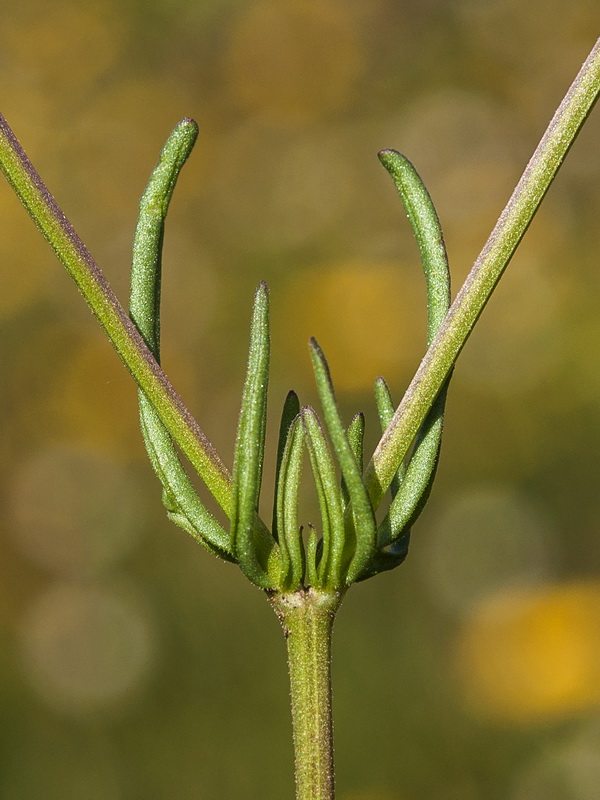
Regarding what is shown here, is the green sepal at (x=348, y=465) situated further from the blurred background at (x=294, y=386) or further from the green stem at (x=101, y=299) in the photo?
the blurred background at (x=294, y=386)

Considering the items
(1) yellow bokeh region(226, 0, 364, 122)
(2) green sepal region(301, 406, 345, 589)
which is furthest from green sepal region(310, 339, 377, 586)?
(1) yellow bokeh region(226, 0, 364, 122)

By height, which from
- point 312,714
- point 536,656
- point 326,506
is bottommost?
point 536,656

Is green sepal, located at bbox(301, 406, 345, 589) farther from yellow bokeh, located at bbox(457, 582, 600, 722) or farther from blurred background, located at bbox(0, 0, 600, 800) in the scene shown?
yellow bokeh, located at bbox(457, 582, 600, 722)

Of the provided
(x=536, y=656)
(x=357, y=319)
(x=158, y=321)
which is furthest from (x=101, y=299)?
(x=357, y=319)

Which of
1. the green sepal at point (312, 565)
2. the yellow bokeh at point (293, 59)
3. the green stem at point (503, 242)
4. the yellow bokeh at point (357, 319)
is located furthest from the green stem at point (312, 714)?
the yellow bokeh at point (293, 59)

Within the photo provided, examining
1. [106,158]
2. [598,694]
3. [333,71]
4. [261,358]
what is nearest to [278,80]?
[333,71]

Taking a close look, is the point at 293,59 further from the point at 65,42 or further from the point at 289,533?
the point at 289,533
